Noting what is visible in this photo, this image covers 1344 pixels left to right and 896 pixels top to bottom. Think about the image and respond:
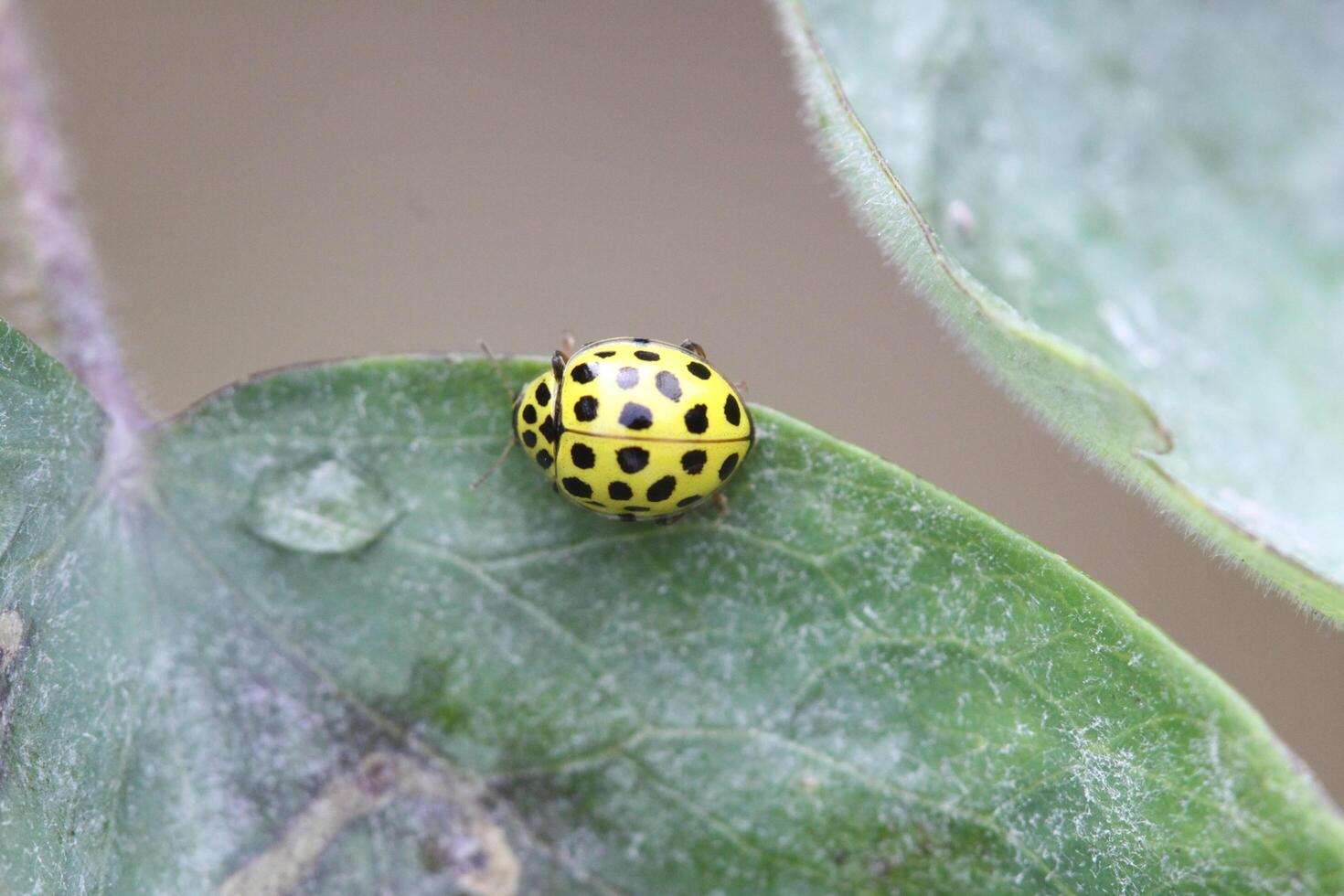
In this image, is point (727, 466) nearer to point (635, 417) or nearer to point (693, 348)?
point (635, 417)

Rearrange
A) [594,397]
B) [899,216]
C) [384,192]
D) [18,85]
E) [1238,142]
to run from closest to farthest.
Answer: [899,216]
[594,397]
[18,85]
[1238,142]
[384,192]

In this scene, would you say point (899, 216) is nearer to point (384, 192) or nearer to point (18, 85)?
point (18, 85)

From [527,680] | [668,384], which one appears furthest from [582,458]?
[527,680]

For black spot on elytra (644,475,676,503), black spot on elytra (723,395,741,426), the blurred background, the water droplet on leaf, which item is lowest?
the blurred background

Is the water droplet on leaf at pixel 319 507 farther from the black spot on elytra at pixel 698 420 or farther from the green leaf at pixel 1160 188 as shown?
the green leaf at pixel 1160 188

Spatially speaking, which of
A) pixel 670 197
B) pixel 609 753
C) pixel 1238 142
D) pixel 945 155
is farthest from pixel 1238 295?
pixel 670 197

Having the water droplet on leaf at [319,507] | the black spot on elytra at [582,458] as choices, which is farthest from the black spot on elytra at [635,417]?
the water droplet on leaf at [319,507]

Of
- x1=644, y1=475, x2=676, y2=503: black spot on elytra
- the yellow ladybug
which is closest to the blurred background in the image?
the yellow ladybug

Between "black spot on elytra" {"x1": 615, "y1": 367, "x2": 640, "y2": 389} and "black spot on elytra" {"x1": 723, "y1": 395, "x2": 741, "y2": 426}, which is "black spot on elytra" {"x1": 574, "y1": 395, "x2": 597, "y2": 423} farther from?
"black spot on elytra" {"x1": 723, "y1": 395, "x2": 741, "y2": 426}
